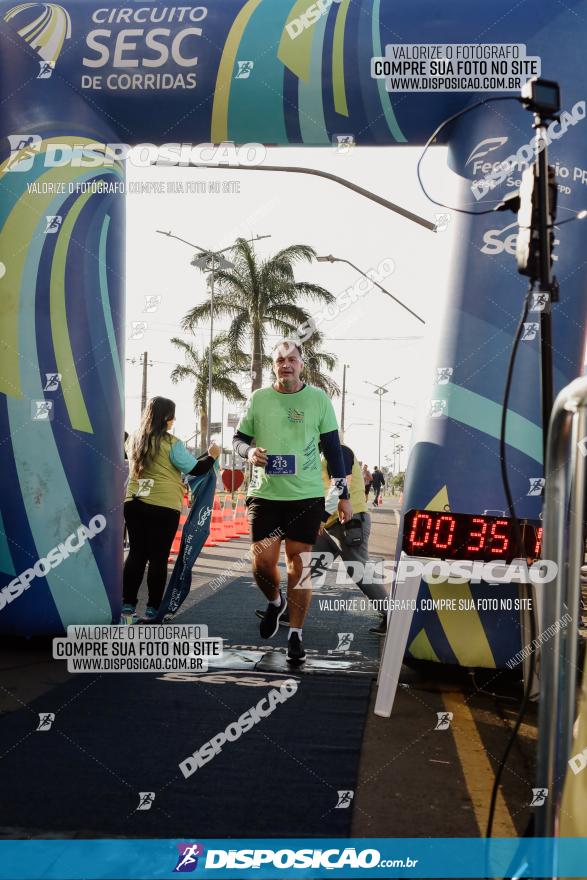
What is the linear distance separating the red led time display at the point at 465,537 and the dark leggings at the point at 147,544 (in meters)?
2.76

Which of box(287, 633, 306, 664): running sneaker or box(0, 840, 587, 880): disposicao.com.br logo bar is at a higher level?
box(287, 633, 306, 664): running sneaker

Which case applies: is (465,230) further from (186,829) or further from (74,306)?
(186,829)

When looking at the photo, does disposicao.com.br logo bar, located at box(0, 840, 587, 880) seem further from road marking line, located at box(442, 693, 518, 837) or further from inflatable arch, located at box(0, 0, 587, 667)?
inflatable arch, located at box(0, 0, 587, 667)

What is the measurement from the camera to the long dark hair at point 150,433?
283 inches

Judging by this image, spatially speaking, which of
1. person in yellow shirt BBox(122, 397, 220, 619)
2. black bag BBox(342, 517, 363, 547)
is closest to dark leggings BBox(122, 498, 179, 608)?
person in yellow shirt BBox(122, 397, 220, 619)

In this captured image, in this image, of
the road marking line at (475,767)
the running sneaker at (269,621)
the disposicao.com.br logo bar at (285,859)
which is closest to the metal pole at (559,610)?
the disposicao.com.br logo bar at (285,859)

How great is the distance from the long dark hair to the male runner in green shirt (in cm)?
123

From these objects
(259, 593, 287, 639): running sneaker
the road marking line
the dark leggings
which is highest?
the dark leggings

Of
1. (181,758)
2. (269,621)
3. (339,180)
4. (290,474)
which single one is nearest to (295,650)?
(269,621)

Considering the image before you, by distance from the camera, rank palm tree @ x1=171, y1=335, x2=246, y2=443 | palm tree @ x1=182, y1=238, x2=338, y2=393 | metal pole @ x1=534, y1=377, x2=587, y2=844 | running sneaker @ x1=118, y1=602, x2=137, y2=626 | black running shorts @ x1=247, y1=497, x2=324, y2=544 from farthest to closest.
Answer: palm tree @ x1=171, y1=335, x2=246, y2=443, palm tree @ x1=182, y1=238, x2=338, y2=393, running sneaker @ x1=118, y1=602, x2=137, y2=626, black running shorts @ x1=247, y1=497, x2=324, y2=544, metal pole @ x1=534, y1=377, x2=587, y2=844

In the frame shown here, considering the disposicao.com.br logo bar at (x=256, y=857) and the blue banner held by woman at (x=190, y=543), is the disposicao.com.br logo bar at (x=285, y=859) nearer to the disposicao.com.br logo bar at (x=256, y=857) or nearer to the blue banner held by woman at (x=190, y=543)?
the disposicao.com.br logo bar at (x=256, y=857)

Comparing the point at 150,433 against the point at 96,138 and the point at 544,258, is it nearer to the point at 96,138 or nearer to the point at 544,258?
the point at 96,138

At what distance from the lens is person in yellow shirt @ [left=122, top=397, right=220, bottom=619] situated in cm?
713

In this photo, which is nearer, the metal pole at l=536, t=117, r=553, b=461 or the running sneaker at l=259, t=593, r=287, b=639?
the metal pole at l=536, t=117, r=553, b=461
